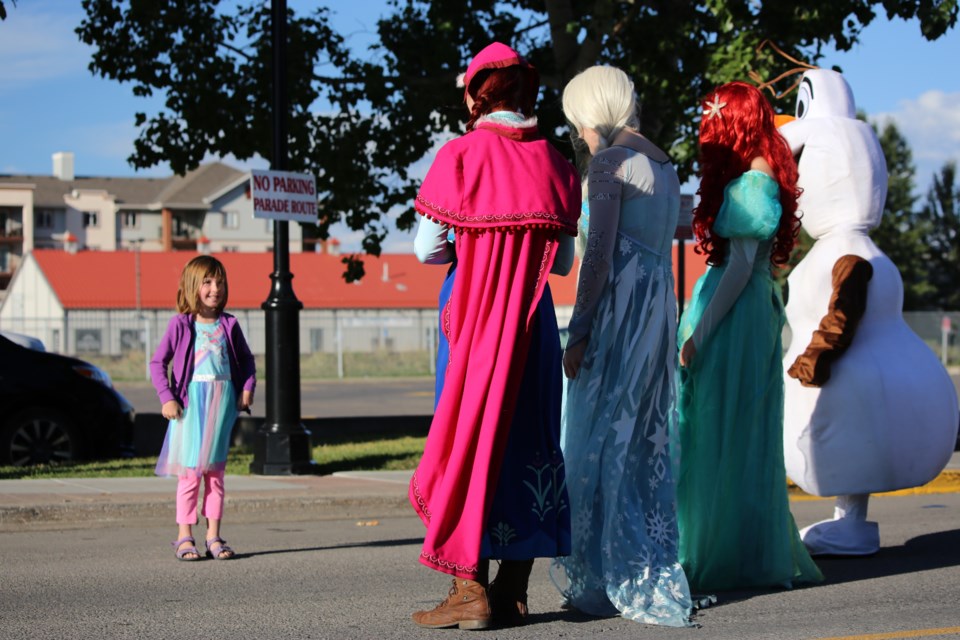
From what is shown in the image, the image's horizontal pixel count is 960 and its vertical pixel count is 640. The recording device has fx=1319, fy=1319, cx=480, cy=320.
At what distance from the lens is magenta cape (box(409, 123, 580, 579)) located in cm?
478

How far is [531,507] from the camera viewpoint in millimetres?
4875

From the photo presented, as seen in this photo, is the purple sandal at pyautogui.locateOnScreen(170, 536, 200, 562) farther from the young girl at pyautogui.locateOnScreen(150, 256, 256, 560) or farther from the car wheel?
the car wheel

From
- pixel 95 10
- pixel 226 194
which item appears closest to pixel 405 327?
pixel 95 10

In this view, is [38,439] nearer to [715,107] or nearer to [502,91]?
[715,107]

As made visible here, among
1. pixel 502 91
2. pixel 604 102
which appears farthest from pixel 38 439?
pixel 502 91

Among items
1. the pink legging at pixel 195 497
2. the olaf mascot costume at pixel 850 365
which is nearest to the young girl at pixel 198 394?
the pink legging at pixel 195 497

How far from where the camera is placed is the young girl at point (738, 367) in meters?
5.83

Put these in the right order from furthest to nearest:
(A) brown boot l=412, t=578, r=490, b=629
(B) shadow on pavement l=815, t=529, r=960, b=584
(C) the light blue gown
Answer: (B) shadow on pavement l=815, t=529, r=960, b=584 < (C) the light blue gown < (A) brown boot l=412, t=578, r=490, b=629

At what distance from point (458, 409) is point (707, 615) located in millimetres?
1382

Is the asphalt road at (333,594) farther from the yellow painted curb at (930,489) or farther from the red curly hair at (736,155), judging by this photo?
the yellow painted curb at (930,489)

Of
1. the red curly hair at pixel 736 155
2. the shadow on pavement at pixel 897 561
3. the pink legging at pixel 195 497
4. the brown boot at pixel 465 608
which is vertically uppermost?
the red curly hair at pixel 736 155

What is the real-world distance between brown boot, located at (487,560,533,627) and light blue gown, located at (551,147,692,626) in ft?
1.00

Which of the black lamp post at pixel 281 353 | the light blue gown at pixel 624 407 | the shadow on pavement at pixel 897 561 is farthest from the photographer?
the black lamp post at pixel 281 353

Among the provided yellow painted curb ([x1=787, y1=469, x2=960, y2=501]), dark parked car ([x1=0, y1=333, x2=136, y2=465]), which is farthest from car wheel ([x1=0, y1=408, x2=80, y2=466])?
yellow painted curb ([x1=787, y1=469, x2=960, y2=501])
